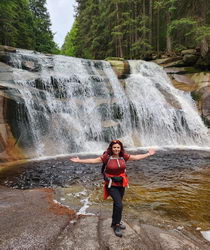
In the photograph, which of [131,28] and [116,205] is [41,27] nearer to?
[131,28]

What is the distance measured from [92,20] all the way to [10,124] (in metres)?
26.8

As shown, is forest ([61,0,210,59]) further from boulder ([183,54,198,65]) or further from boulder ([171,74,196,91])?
boulder ([171,74,196,91])

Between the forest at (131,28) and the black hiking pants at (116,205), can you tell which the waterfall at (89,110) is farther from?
the forest at (131,28)

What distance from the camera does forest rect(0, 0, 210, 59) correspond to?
21938 mm

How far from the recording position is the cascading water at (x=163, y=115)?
1277cm

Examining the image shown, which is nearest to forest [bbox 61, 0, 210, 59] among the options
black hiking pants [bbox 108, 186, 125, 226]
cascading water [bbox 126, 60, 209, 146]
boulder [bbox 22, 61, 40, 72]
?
cascading water [bbox 126, 60, 209, 146]

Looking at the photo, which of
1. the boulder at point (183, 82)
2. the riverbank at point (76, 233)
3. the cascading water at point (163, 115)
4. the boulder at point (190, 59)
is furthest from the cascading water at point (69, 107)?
the boulder at point (190, 59)

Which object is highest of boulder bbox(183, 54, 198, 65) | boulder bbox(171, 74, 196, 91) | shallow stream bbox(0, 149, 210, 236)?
boulder bbox(183, 54, 198, 65)

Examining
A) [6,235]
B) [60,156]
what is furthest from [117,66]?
[6,235]

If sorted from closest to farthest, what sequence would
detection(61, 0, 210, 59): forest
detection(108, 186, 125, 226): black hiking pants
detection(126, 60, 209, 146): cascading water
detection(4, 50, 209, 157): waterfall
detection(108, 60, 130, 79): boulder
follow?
detection(108, 186, 125, 226): black hiking pants < detection(4, 50, 209, 157): waterfall < detection(126, 60, 209, 146): cascading water < detection(108, 60, 130, 79): boulder < detection(61, 0, 210, 59): forest

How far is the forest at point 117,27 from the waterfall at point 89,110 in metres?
8.61

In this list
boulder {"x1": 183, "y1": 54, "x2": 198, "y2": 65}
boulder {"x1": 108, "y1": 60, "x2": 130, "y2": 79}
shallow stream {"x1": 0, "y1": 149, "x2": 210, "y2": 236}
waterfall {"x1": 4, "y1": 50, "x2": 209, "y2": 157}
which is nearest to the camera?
shallow stream {"x1": 0, "y1": 149, "x2": 210, "y2": 236}

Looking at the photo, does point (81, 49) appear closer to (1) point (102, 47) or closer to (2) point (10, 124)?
(1) point (102, 47)

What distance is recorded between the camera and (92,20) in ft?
101
